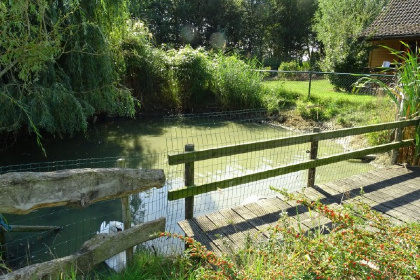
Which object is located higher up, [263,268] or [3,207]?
[3,207]

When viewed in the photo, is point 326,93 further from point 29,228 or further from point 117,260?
point 29,228

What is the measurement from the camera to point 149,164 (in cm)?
820

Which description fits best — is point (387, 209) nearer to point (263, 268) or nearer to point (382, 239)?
point (382, 239)

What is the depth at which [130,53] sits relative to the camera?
1279 centimetres

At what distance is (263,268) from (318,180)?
500 cm

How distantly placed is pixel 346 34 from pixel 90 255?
17912mm

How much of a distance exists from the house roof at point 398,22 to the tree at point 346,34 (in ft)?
2.52

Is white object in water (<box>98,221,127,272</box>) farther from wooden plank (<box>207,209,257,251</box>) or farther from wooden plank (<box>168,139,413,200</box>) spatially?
wooden plank (<box>207,209,257,251</box>)

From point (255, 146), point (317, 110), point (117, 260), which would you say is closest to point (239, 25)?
point (317, 110)

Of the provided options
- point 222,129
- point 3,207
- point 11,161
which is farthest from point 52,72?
point 3,207

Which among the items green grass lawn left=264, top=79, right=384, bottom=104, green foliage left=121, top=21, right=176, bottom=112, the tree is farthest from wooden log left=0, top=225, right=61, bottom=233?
the tree

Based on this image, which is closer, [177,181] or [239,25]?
[177,181]

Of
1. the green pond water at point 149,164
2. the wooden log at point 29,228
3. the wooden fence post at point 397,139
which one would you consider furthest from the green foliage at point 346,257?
the wooden fence post at point 397,139

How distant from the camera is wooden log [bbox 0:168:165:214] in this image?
226 centimetres
